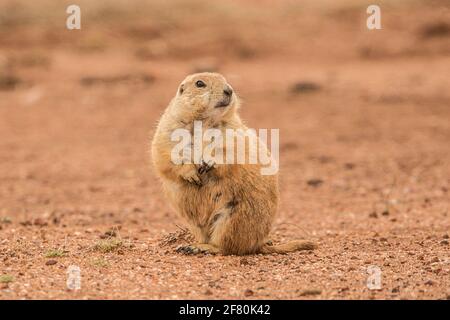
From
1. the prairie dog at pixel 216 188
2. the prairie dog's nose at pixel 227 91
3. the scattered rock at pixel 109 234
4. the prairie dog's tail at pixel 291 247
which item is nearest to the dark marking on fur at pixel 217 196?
the prairie dog at pixel 216 188

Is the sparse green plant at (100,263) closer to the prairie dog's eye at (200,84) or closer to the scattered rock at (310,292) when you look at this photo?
the scattered rock at (310,292)

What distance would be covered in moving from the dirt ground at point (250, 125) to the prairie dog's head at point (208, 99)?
1.23 m

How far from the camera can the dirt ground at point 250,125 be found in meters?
5.78

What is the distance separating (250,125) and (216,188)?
29.5ft

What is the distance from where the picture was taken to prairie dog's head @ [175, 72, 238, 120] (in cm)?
662

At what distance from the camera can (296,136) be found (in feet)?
47.9

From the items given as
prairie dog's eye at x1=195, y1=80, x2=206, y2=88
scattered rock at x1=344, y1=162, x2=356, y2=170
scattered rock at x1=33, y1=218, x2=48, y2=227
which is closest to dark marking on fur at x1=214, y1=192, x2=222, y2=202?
prairie dog's eye at x1=195, y1=80, x2=206, y2=88

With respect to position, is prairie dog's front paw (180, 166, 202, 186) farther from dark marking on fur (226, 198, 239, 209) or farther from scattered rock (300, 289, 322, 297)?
scattered rock (300, 289, 322, 297)

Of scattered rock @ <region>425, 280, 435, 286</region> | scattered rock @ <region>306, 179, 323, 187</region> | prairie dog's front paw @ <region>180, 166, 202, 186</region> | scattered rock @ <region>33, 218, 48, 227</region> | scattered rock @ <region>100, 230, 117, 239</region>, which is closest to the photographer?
scattered rock @ <region>425, 280, 435, 286</region>

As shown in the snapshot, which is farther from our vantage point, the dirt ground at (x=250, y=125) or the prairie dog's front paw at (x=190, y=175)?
the prairie dog's front paw at (x=190, y=175)

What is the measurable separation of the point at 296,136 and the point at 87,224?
22.3 ft

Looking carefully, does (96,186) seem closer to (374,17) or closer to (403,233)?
(403,233)
